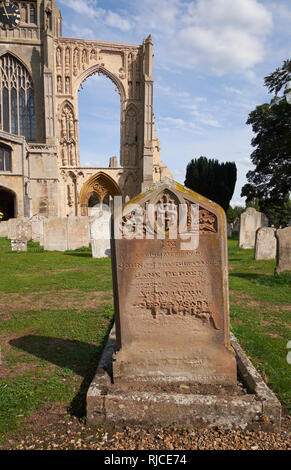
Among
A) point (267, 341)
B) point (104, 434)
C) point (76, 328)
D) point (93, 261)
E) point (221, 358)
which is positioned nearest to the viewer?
point (104, 434)

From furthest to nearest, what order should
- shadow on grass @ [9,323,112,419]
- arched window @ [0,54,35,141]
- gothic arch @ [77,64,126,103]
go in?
arched window @ [0,54,35,141] < gothic arch @ [77,64,126,103] < shadow on grass @ [9,323,112,419]

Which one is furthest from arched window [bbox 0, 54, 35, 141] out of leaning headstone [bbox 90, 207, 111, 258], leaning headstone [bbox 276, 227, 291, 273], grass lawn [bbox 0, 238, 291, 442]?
leaning headstone [bbox 276, 227, 291, 273]

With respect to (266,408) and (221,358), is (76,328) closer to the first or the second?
(221,358)

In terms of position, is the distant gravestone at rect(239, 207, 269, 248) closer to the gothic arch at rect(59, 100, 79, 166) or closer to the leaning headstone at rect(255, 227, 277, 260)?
the leaning headstone at rect(255, 227, 277, 260)

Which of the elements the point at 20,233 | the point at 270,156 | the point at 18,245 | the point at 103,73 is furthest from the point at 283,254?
the point at 103,73

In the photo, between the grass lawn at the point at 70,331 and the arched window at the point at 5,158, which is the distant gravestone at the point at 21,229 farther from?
the grass lawn at the point at 70,331

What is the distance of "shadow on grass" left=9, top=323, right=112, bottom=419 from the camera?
117 inches

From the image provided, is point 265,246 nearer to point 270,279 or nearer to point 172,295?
point 270,279

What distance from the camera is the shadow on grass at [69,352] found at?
2.97 meters

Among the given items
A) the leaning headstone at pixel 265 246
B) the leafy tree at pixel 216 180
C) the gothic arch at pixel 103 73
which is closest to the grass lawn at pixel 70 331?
the leaning headstone at pixel 265 246

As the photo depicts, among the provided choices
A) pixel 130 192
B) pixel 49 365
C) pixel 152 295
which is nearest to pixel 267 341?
pixel 152 295

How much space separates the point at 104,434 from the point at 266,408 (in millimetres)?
1267

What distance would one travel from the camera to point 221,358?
8.45ft
